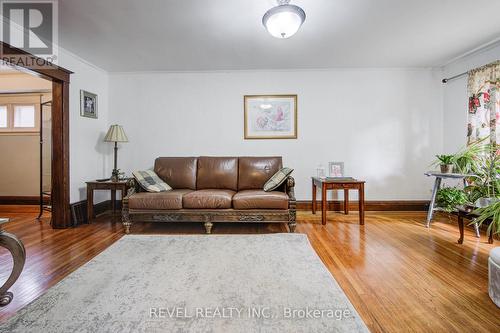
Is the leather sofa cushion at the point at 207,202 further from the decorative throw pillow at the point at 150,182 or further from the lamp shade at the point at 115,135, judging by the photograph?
the lamp shade at the point at 115,135

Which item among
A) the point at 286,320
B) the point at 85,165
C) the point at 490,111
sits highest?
the point at 490,111

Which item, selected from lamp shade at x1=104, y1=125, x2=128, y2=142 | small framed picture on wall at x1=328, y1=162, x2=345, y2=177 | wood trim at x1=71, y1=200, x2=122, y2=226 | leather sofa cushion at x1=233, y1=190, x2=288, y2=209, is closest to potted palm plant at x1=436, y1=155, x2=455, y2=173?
small framed picture on wall at x1=328, y1=162, x2=345, y2=177

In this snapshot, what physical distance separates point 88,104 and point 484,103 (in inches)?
222

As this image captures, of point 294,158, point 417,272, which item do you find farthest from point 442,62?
point 417,272

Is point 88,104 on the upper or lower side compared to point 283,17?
lower

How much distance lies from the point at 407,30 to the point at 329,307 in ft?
10.0

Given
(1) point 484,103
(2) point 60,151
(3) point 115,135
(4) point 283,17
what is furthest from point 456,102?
(2) point 60,151

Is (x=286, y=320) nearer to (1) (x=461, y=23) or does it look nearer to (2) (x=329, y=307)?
(2) (x=329, y=307)

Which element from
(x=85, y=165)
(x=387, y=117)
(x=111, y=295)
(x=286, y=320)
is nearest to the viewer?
(x=286, y=320)

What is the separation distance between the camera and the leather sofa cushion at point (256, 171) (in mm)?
3766

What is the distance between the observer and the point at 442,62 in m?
3.85

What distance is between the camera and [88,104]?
149 inches

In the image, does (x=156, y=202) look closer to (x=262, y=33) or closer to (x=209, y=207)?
(x=209, y=207)

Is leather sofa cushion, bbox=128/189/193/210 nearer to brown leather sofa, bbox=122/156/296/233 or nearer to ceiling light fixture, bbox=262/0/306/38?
brown leather sofa, bbox=122/156/296/233
